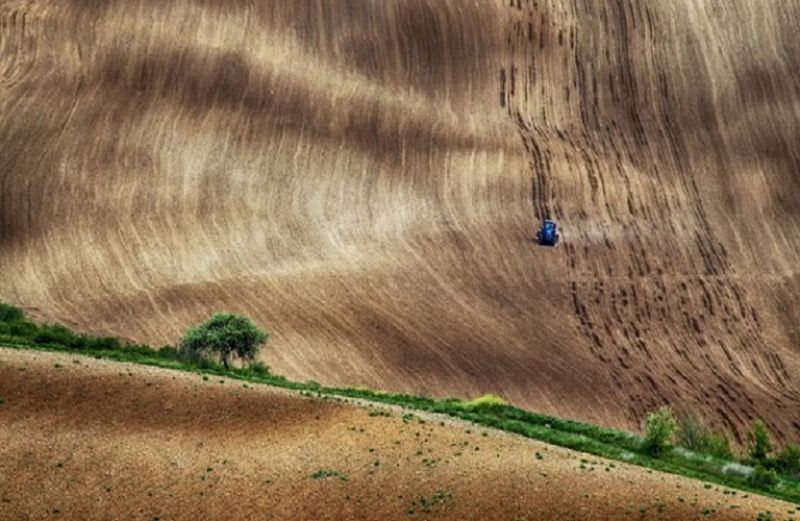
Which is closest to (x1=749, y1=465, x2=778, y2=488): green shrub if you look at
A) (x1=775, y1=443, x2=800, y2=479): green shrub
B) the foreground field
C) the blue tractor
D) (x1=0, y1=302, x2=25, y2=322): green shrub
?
the foreground field

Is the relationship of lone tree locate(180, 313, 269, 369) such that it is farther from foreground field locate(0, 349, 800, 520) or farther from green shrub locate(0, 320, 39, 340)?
foreground field locate(0, 349, 800, 520)

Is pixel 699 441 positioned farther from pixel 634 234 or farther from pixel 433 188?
pixel 433 188

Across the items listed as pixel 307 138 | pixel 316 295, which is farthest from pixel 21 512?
pixel 307 138

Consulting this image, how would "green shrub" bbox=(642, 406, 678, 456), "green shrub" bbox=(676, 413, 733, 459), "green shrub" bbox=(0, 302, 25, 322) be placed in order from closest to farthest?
"green shrub" bbox=(642, 406, 678, 456) < "green shrub" bbox=(676, 413, 733, 459) < "green shrub" bbox=(0, 302, 25, 322)

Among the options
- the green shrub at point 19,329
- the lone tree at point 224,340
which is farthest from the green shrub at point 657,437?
the green shrub at point 19,329

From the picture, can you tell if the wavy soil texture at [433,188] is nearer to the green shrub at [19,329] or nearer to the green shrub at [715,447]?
the green shrub at [19,329]

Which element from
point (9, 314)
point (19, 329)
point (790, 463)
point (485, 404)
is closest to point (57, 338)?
point (19, 329)
